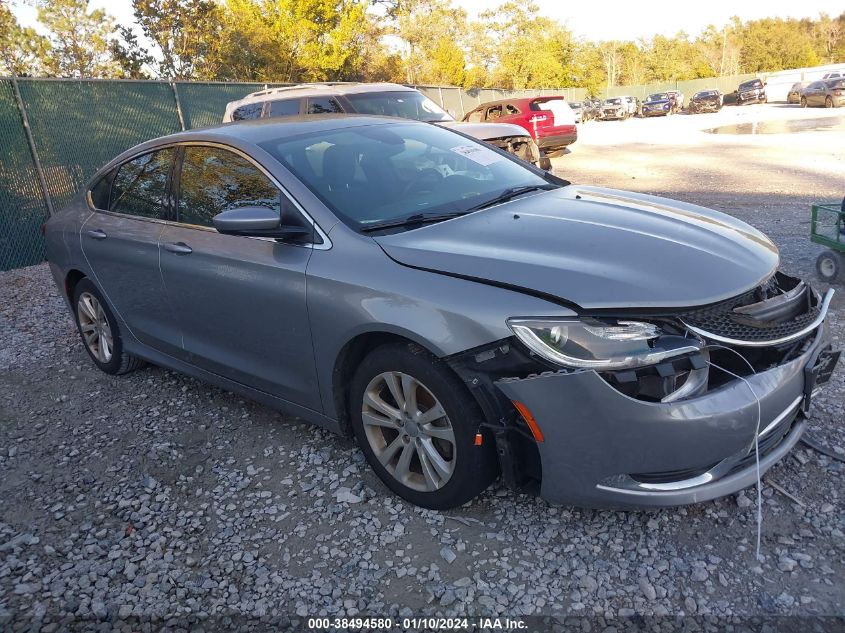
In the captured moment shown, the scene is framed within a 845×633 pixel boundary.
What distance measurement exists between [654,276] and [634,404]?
0.50 meters

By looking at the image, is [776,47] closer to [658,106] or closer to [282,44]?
[658,106]

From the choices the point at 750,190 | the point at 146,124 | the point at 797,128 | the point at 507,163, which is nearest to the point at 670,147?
the point at 797,128

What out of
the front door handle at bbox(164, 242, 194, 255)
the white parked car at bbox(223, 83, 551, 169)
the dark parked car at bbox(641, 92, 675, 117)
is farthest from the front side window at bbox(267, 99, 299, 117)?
the dark parked car at bbox(641, 92, 675, 117)

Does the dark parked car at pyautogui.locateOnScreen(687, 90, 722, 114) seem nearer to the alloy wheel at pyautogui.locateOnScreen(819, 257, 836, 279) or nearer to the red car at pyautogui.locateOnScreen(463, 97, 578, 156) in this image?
the red car at pyautogui.locateOnScreen(463, 97, 578, 156)

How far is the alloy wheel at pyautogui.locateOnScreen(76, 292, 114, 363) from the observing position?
4.68m

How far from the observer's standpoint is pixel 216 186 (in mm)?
3643

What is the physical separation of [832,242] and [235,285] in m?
4.62

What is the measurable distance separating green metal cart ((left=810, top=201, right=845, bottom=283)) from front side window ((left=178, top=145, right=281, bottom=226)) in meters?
4.42

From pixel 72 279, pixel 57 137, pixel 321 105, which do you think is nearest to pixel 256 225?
pixel 72 279

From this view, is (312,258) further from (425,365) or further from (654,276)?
(654,276)

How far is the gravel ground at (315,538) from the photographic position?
2414 mm

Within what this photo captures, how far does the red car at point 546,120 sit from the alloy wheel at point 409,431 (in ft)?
47.3

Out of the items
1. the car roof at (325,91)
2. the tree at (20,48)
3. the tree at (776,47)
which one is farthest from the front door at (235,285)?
the tree at (776,47)

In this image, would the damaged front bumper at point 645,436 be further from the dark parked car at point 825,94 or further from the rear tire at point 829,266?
the dark parked car at point 825,94
